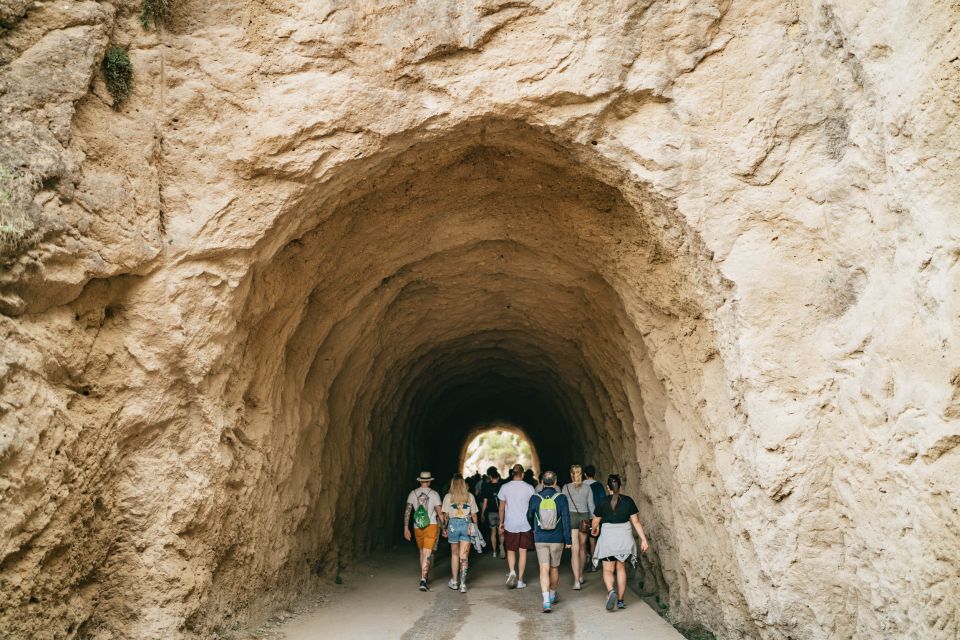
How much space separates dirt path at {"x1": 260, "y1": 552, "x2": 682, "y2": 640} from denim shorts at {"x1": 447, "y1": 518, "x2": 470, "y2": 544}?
2.49 ft

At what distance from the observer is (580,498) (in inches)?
405

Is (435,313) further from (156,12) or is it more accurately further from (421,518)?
(156,12)

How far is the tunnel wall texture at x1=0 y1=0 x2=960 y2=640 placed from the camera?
5023 mm

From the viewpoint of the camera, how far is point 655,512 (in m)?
9.51

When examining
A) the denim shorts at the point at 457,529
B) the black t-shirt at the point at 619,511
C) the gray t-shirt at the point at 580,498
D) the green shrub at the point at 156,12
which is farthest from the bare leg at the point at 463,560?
the green shrub at the point at 156,12

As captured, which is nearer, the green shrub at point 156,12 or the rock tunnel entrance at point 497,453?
the green shrub at point 156,12

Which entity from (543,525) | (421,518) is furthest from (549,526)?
(421,518)

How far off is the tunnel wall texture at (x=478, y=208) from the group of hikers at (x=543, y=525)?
0.79m

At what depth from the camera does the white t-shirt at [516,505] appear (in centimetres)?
927

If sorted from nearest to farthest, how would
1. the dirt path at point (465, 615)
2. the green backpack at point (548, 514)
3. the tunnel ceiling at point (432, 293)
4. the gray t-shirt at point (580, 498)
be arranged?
the dirt path at point (465, 615) < the tunnel ceiling at point (432, 293) < the green backpack at point (548, 514) < the gray t-shirt at point (580, 498)

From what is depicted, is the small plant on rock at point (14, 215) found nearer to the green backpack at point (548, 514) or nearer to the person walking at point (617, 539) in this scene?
the green backpack at point (548, 514)

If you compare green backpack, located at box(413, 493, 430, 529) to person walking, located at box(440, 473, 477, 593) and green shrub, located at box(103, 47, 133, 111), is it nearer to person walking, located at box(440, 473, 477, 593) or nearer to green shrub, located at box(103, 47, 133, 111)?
person walking, located at box(440, 473, 477, 593)

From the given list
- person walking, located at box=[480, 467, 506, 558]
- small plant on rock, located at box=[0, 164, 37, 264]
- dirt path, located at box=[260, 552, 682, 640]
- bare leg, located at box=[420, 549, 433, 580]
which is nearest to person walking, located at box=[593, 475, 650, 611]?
dirt path, located at box=[260, 552, 682, 640]

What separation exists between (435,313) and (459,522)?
355 cm
